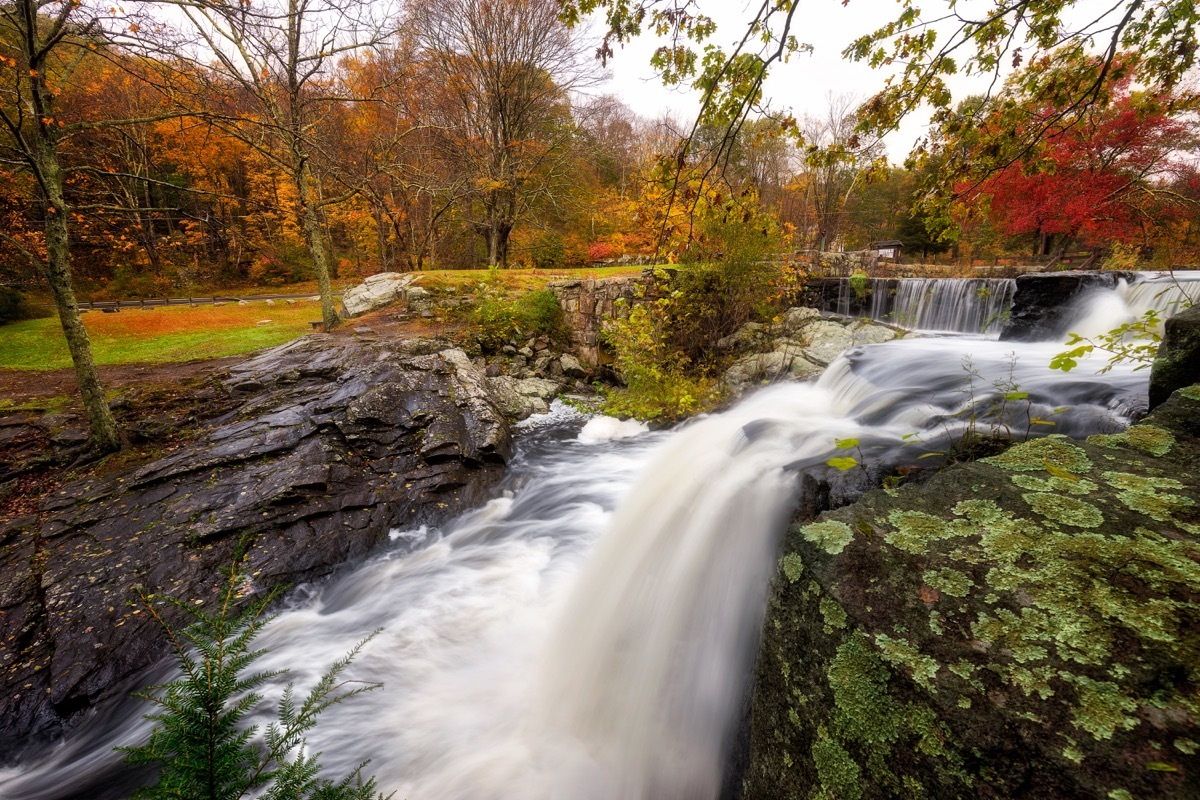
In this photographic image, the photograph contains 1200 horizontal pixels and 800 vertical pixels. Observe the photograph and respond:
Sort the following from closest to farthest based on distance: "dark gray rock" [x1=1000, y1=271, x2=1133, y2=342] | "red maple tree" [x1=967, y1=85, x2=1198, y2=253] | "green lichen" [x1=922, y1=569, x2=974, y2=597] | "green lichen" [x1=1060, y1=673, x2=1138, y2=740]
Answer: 1. "green lichen" [x1=1060, y1=673, x2=1138, y2=740]
2. "green lichen" [x1=922, y1=569, x2=974, y2=597]
3. "dark gray rock" [x1=1000, y1=271, x2=1133, y2=342]
4. "red maple tree" [x1=967, y1=85, x2=1198, y2=253]

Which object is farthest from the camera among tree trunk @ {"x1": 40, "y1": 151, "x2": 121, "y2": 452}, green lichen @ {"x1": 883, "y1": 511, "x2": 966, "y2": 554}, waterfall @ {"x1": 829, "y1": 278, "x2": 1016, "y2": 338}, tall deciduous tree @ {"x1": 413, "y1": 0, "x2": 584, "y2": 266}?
tall deciduous tree @ {"x1": 413, "y1": 0, "x2": 584, "y2": 266}

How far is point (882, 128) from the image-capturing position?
10.8 ft

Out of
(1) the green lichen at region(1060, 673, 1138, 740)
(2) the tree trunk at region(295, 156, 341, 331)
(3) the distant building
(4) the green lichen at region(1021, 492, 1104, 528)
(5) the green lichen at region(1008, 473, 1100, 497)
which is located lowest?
(1) the green lichen at region(1060, 673, 1138, 740)

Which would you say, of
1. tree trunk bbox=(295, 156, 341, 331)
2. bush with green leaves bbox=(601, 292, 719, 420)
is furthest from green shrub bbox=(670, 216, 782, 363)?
tree trunk bbox=(295, 156, 341, 331)

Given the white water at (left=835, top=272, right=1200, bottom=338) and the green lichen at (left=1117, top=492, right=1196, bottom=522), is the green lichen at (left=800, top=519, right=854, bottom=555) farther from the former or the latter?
→ the white water at (left=835, top=272, right=1200, bottom=338)

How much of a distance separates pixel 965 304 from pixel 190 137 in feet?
114

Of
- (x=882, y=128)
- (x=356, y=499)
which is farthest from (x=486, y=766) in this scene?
(x=882, y=128)

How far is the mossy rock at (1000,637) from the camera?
3.57 feet

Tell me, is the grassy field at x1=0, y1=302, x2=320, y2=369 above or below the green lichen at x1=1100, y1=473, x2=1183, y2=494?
below

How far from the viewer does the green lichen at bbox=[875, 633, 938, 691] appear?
1.33m

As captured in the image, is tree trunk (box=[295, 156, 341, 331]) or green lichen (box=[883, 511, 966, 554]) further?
tree trunk (box=[295, 156, 341, 331])

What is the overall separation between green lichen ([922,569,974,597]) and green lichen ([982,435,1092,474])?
846 millimetres

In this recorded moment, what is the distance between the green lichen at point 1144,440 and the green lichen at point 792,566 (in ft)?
5.41

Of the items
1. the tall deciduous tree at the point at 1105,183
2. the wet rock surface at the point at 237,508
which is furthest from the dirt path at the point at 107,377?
the tall deciduous tree at the point at 1105,183
